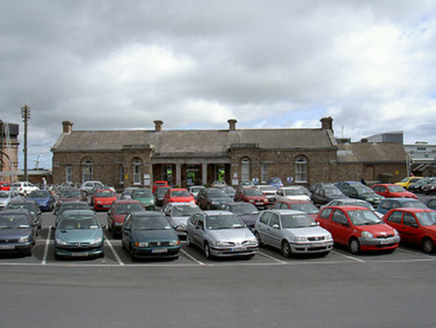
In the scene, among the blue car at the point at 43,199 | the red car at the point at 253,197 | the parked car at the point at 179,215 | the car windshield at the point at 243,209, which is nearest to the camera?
the parked car at the point at 179,215

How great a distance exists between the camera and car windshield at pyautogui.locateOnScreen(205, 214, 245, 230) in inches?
535

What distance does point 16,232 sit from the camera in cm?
1323

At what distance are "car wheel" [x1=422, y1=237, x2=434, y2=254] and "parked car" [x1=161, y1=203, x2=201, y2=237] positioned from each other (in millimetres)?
8638

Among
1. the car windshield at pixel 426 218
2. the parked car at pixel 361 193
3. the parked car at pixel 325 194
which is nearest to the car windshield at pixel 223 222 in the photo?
the car windshield at pixel 426 218

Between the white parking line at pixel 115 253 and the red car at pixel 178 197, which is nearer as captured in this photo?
the white parking line at pixel 115 253

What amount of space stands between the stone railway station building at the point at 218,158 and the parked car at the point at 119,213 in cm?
2502

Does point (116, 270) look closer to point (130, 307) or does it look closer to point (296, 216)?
point (130, 307)

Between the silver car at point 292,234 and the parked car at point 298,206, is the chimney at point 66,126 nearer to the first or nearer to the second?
the parked car at point 298,206

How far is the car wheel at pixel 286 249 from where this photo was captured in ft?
42.2

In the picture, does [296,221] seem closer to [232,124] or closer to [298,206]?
[298,206]

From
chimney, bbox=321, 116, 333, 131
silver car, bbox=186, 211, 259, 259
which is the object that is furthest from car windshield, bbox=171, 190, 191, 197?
chimney, bbox=321, 116, 333, 131

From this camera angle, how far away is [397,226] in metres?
15.0

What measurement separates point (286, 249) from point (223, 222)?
2310mm

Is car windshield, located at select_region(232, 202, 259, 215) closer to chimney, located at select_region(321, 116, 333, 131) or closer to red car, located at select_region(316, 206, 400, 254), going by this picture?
red car, located at select_region(316, 206, 400, 254)
